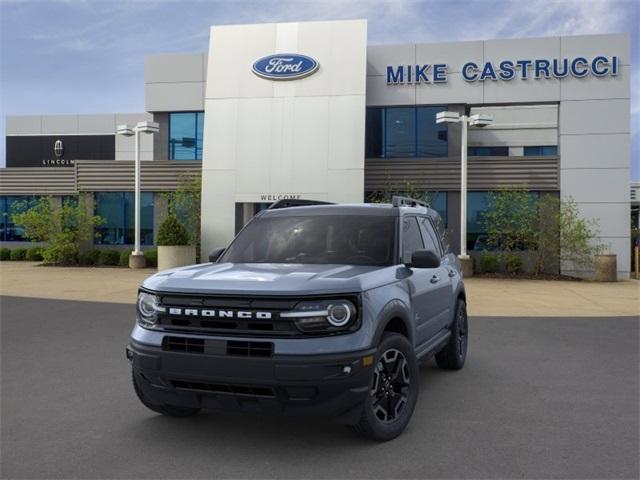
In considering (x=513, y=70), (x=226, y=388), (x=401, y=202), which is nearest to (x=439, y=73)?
(x=513, y=70)

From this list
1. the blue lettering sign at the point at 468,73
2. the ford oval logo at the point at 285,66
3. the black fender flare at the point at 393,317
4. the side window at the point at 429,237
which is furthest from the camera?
the blue lettering sign at the point at 468,73

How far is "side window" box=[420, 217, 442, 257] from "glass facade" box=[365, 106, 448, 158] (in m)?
18.0

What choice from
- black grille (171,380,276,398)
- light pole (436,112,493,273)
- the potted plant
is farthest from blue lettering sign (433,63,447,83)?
black grille (171,380,276,398)

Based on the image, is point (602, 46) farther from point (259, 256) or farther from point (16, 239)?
point (16, 239)

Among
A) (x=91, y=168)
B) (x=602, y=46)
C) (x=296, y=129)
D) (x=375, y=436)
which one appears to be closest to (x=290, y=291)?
(x=375, y=436)

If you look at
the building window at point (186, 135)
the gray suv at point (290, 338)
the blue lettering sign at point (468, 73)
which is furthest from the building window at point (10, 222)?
the gray suv at point (290, 338)

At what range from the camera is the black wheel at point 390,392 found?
14.0 ft

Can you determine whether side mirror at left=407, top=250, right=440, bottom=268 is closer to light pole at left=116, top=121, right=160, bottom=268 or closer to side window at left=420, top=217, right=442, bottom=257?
side window at left=420, top=217, right=442, bottom=257

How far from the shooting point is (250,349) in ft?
13.1

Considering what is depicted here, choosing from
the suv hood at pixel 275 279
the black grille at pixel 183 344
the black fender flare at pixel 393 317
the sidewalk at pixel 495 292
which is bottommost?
the sidewalk at pixel 495 292

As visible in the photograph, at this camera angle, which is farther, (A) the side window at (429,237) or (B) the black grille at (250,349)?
(A) the side window at (429,237)

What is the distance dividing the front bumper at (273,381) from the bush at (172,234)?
56.4 feet

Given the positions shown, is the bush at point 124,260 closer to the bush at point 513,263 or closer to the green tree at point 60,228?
the green tree at point 60,228

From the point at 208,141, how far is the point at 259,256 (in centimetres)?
1810
